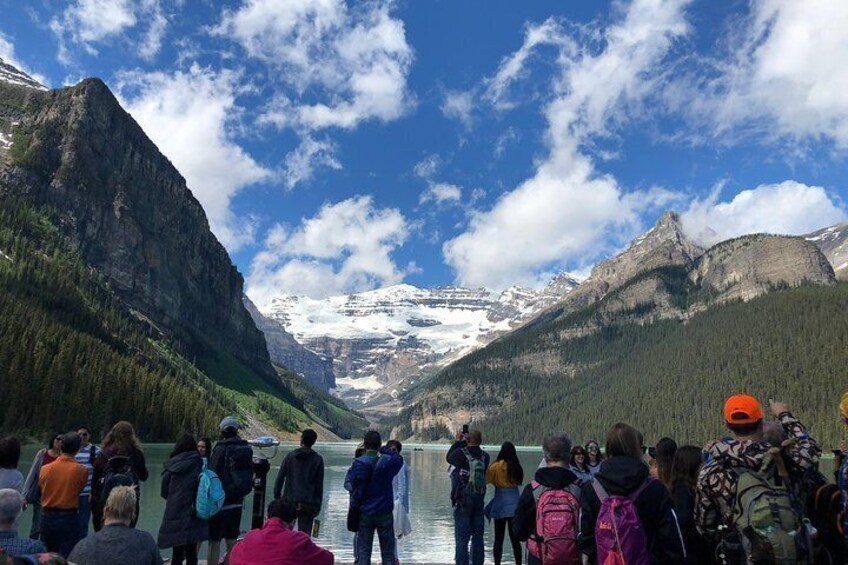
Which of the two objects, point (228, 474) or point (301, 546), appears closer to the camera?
point (301, 546)

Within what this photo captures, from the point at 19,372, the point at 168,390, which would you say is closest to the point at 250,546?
the point at 19,372

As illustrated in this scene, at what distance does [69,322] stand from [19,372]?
2160 inches

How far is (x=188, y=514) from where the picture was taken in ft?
39.2

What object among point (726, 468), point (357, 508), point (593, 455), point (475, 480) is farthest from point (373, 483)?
point (726, 468)

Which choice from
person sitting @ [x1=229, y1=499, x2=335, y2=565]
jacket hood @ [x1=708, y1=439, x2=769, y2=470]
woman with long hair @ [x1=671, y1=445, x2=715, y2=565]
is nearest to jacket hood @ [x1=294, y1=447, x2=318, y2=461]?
person sitting @ [x1=229, y1=499, x2=335, y2=565]

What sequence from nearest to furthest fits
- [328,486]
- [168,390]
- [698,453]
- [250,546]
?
[250,546] < [698,453] < [328,486] < [168,390]

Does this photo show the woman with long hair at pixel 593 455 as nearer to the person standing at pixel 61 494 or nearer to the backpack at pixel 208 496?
the backpack at pixel 208 496

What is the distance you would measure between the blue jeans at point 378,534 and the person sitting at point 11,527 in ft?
21.4

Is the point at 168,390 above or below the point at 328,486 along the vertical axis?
above

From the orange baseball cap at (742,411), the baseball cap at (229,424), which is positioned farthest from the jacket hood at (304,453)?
the orange baseball cap at (742,411)

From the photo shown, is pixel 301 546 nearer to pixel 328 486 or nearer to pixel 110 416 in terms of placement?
pixel 328 486

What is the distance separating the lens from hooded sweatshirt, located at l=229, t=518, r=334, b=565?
23.7 ft

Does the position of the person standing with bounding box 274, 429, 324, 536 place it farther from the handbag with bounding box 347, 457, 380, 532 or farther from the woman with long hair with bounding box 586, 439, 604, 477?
the woman with long hair with bounding box 586, 439, 604, 477

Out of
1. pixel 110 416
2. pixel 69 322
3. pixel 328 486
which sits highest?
pixel 69 322
